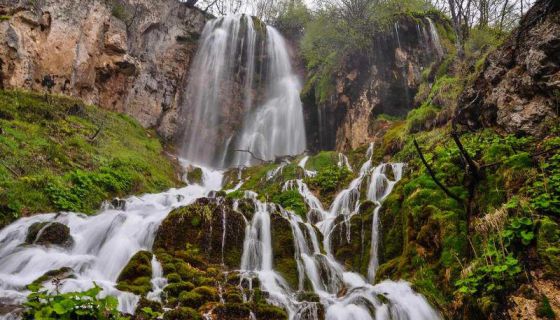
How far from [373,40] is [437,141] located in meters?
11.8

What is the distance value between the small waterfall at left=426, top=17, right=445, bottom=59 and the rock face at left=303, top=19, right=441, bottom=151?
60 mm

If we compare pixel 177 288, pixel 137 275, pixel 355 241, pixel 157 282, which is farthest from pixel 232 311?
pixel 355 241

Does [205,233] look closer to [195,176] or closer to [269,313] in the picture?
[269,313]

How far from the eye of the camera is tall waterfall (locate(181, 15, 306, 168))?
25453 mm

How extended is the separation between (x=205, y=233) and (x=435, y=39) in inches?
654

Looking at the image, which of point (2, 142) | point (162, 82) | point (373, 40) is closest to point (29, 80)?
point (2, 142)

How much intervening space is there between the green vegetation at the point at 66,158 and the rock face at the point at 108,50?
1.44 m

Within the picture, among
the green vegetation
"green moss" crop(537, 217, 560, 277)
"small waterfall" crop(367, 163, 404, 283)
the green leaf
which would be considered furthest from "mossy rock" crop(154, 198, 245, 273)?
"green moss" crop(537, 217, 560, 277)

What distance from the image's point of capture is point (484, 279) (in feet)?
17.2

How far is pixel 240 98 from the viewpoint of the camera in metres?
28.9

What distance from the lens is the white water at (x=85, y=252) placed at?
686 centimetres

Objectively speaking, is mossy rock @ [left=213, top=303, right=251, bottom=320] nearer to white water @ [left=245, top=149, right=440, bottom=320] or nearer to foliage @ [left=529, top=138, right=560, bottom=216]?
white water @ [left=245, top=149, right=440, bottom=320]

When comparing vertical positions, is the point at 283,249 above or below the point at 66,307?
above

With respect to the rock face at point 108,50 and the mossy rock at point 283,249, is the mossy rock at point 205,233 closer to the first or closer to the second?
the mossy rock at point 283,249
